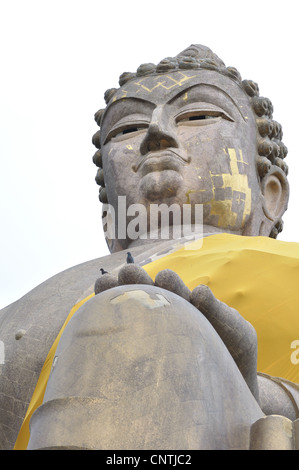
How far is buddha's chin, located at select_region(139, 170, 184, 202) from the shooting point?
7.48m

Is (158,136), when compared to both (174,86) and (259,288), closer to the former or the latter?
(174,86)

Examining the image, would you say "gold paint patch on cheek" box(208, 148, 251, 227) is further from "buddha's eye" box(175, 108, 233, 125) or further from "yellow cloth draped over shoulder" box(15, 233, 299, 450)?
"yellow cloth draped over shoulder" box(15, 233, 299, 450)

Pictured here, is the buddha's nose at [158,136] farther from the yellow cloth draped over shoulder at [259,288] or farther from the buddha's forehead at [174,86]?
the yellow cloth draped over shoulder at [259,288]

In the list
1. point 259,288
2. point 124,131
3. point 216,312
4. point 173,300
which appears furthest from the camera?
point 124,131

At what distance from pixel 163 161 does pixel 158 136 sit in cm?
23

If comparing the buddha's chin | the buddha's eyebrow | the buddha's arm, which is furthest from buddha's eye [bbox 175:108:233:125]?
the buddha's arm

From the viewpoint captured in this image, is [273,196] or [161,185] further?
[273,196]

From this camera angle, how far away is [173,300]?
3406 mm

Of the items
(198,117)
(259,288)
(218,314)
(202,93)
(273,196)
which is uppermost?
(202,93)

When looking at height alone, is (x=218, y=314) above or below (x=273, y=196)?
below

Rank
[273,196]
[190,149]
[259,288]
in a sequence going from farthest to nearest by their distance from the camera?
1. [273,196]
2. [190,149]
3. [259,288]

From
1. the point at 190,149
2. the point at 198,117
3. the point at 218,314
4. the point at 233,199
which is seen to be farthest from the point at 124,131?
the point at 218,314

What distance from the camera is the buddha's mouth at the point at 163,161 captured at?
7543 millimetres
